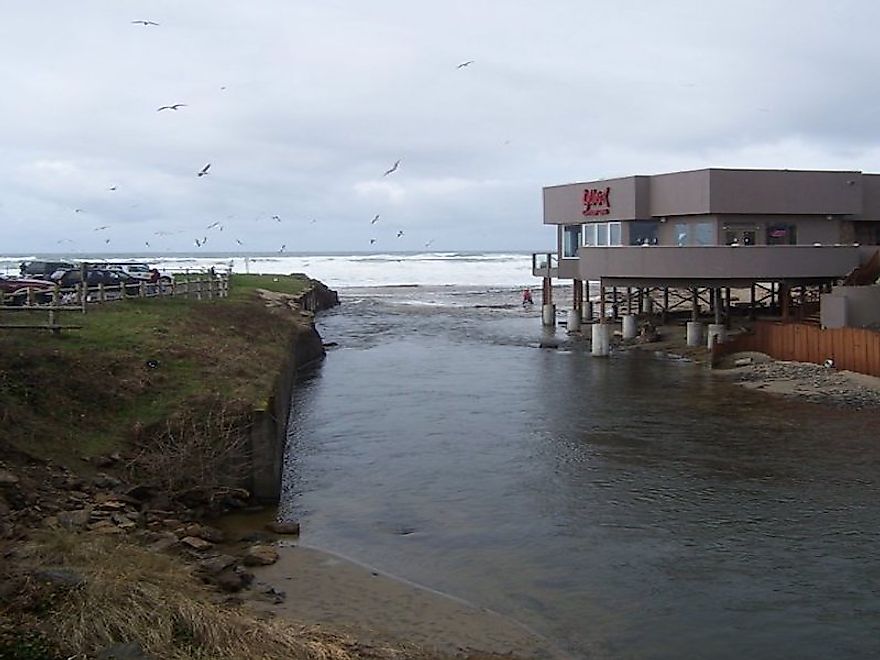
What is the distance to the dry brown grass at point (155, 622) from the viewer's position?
8.78 meters

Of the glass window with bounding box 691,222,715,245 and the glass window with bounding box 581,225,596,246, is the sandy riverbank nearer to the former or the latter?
the glass window with bounding box 691,222,715,245

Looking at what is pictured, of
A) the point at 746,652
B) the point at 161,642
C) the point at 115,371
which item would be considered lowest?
the point at 746,652

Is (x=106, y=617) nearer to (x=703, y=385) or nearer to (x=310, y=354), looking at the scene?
(x=703, y=385)

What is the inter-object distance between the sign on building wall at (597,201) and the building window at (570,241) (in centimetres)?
162

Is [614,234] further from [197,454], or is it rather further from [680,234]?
[197,454]

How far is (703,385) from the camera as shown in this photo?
3175 centimetres

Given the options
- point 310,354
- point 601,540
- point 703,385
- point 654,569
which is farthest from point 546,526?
point 310,354

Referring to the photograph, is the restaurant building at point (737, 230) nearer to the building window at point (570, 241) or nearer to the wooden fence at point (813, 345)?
the wooden fence at point (813, 345)

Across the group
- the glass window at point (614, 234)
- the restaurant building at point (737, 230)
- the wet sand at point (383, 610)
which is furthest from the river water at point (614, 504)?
the glass window at point (614, 234)

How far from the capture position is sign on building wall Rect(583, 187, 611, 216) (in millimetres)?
42250

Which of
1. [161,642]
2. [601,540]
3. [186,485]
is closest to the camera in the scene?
[161,642]

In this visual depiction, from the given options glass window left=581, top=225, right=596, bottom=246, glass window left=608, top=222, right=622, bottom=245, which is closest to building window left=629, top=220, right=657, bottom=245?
glass window left=608, top=222, right=622, bottom=245

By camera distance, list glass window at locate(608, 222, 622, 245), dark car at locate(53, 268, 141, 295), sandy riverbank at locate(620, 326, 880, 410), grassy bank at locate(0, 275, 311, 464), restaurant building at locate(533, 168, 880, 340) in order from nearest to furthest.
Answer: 1. grassy bank at locate(0, 275, 311, 464)
2. sandy riverbank at locate(620, 326, 880, 410)
3. restaurant building at locate(533, 168, 880, 340)
4. glass window at locate(608, 222, 622, 245)
5. dark car at locate(53, 268, 141, 295)

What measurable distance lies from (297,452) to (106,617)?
44.6 ft
